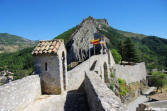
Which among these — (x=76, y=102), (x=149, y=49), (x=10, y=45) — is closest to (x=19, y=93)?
(x=76, y=102)

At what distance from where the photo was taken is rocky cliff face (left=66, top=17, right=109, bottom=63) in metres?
26.4

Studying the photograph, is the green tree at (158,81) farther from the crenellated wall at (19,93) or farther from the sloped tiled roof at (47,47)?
the crenellated wall at (19,93)

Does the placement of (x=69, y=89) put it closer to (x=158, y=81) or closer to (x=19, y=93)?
(x=19, y=93)

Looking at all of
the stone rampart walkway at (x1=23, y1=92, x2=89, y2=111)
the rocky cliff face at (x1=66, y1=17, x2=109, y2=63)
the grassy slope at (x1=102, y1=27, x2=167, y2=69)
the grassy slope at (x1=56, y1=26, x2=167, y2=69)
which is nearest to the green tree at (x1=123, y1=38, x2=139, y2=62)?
the grassy slope at (x1=56, y1=26, x2=167, y2=69)

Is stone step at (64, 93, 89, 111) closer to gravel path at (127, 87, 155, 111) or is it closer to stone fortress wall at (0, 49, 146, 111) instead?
stone fortress wall at (0, 49, 146, 111)

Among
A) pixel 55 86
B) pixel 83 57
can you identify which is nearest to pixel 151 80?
pixel 83 57

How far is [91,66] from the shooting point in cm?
1418

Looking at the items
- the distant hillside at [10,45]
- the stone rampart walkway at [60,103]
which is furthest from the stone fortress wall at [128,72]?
the distant hillside at [10,45]

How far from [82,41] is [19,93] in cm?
2196

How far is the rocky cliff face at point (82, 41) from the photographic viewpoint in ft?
86.5

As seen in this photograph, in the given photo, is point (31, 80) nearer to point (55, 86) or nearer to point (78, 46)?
point (55, 86)

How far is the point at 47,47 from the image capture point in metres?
8.23

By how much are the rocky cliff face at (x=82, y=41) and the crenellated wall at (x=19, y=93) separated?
18.4m

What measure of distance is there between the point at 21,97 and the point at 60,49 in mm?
3368
